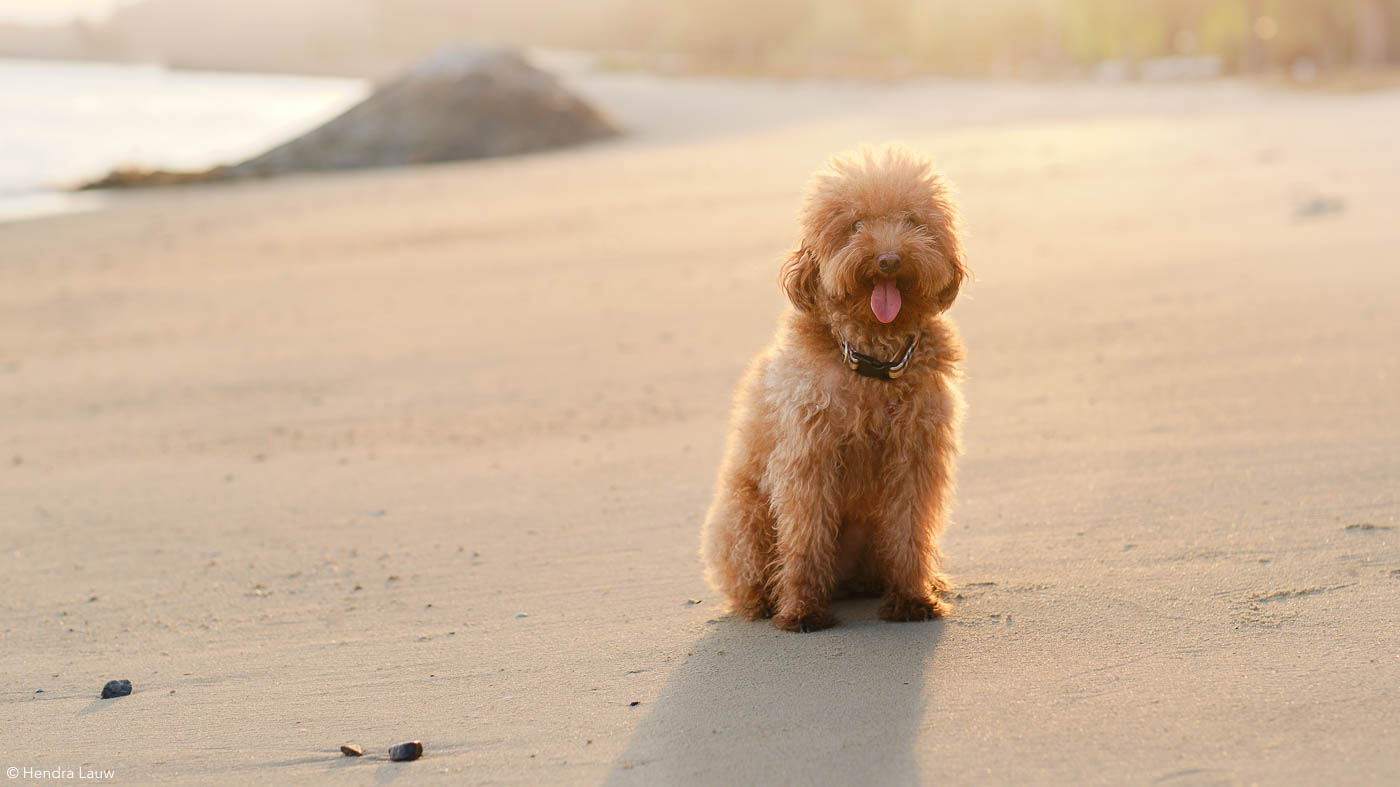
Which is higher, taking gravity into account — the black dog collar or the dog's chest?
the black dog collar

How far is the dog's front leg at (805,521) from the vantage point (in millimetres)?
4086

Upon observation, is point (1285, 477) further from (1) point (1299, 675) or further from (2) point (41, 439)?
(2) point (41, 439)

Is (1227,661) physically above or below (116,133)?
below

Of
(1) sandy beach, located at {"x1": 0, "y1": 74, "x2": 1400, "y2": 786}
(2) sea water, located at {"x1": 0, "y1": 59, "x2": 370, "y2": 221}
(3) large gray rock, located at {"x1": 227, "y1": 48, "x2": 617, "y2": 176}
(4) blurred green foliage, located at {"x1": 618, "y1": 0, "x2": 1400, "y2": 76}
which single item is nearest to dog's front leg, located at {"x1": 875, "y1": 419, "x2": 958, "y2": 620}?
(1) sandy beach, located at {"x1": 0, "y1": 74, "x2": 1400, "y2": 786}

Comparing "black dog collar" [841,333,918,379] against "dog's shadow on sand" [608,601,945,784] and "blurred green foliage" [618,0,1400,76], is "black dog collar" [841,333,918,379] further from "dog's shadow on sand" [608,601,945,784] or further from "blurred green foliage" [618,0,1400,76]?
"blurred green foliage" [618,0,1400,76]

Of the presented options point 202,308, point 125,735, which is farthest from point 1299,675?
point 202,308

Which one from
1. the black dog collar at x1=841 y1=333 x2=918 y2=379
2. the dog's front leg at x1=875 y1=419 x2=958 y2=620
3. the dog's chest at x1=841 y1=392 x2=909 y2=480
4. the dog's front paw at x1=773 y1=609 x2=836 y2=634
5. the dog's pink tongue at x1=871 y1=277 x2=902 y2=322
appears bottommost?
the dog's front paw at x1=773 y1=609 x2=836 y2=634

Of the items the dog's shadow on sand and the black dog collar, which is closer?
the dog's shadow on sand

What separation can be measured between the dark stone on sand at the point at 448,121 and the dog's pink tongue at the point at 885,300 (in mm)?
22963

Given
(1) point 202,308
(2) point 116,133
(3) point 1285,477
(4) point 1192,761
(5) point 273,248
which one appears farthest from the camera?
(2) point 116,133

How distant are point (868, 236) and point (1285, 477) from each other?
2.67 m

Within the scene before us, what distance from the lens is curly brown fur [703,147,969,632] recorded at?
12.8 ft

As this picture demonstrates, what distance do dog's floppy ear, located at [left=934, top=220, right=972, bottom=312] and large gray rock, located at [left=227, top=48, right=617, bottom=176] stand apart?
23.3 meters

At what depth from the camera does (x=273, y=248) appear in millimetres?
14656
